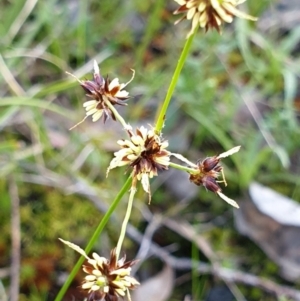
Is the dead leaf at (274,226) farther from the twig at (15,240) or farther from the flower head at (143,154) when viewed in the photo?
the flower head at (143,154)

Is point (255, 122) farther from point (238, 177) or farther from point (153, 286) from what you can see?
point (153, 286)

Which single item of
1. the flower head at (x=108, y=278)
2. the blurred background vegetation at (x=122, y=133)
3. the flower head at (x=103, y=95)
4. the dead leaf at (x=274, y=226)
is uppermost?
the blurred background vegetation at (x=122, y=133)

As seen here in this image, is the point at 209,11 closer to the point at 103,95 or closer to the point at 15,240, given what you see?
the point at 103,95

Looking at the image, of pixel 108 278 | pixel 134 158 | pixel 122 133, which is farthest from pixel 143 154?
pixel 122 133

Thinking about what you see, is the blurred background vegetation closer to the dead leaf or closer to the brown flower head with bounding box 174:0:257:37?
the dead leaf

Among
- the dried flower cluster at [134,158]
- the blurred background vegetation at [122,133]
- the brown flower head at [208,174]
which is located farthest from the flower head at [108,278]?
the blurred background vegetation at [122,133]

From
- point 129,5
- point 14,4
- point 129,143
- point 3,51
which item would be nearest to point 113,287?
point 129,143

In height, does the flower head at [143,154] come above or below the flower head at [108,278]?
above
